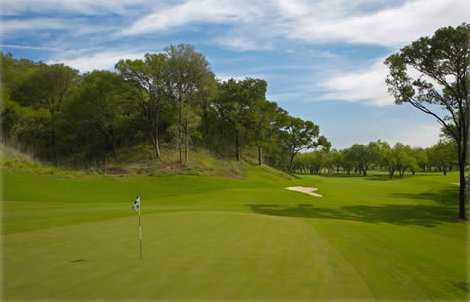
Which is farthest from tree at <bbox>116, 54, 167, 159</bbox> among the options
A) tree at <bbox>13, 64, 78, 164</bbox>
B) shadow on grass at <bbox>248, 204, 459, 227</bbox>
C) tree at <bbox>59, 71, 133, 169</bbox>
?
shadow on grass at <bbox>248, 204, 459, 227</bbox>

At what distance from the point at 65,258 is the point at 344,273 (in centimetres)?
689

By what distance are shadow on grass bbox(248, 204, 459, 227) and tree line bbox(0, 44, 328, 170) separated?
27.8 m

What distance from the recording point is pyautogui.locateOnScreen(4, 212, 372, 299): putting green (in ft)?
23.6

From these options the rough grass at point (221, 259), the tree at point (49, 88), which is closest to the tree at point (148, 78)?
the tree at point (49, 88)

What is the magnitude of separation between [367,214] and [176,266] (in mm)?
19902

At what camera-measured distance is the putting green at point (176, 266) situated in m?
7.20

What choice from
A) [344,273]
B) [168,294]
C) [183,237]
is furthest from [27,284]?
[344,273]

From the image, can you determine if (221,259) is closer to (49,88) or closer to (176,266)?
(176,266)

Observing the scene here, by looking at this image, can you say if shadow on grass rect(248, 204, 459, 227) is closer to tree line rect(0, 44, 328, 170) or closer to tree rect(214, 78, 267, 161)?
tree line rect(0, 44, 328, 170)

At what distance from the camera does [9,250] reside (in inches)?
404

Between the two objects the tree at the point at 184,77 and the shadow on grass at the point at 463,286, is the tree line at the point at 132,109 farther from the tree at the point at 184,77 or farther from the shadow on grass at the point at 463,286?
the shadow on grass at the point at 463,286

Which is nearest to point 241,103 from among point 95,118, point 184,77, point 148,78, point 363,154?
point 184,77

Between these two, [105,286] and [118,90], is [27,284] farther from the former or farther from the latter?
[118,90]

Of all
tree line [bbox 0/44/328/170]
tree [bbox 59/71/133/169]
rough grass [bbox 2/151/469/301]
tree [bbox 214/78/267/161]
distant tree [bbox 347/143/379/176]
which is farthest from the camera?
distant tree [bbox 347/143/379/176]
